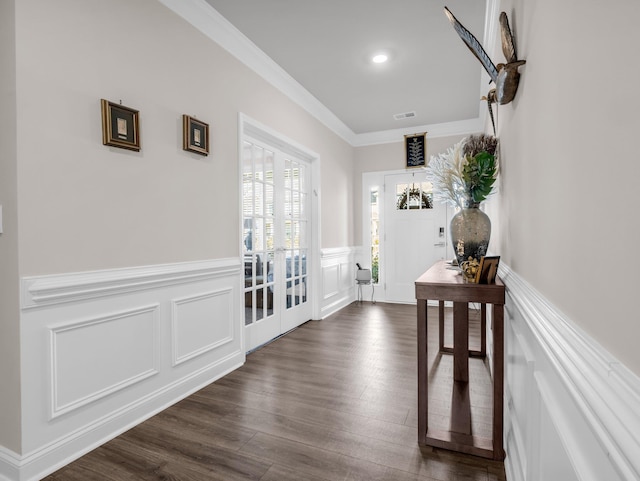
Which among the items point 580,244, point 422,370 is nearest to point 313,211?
point 422,370

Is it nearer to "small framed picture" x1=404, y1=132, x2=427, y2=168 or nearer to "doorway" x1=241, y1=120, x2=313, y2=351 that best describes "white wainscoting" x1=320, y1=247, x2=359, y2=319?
"doorway" x1=241, y1=120, x2=313, y2=351

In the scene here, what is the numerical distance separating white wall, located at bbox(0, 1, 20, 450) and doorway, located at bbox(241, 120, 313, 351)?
1.55 meters

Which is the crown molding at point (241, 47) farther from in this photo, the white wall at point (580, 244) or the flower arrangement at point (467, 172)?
the white wall at point (580, 244)

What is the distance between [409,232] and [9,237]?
4663 mm

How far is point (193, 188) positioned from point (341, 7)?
5.31 feet

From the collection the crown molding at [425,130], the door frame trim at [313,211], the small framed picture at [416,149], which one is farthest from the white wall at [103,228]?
the small framed picture at [416,149]

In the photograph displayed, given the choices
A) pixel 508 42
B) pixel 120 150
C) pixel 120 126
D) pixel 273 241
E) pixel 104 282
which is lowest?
pixel 104 282

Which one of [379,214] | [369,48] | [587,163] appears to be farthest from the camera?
[379,214]

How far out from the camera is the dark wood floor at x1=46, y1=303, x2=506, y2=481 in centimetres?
159

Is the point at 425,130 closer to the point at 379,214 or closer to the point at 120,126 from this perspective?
the point at 379,214

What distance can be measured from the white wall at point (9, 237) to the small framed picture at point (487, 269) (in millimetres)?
2040

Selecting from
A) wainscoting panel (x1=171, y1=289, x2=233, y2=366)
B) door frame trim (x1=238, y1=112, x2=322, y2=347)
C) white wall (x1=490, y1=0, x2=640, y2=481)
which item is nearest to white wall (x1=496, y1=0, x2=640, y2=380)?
white wall (x1=490, y1=0, x2=640, y2=481)

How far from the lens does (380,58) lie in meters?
3.17

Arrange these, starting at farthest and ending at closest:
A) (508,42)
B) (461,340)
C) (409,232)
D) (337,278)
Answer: (409,232) → (337,278) → (461,340) → (508,42)
